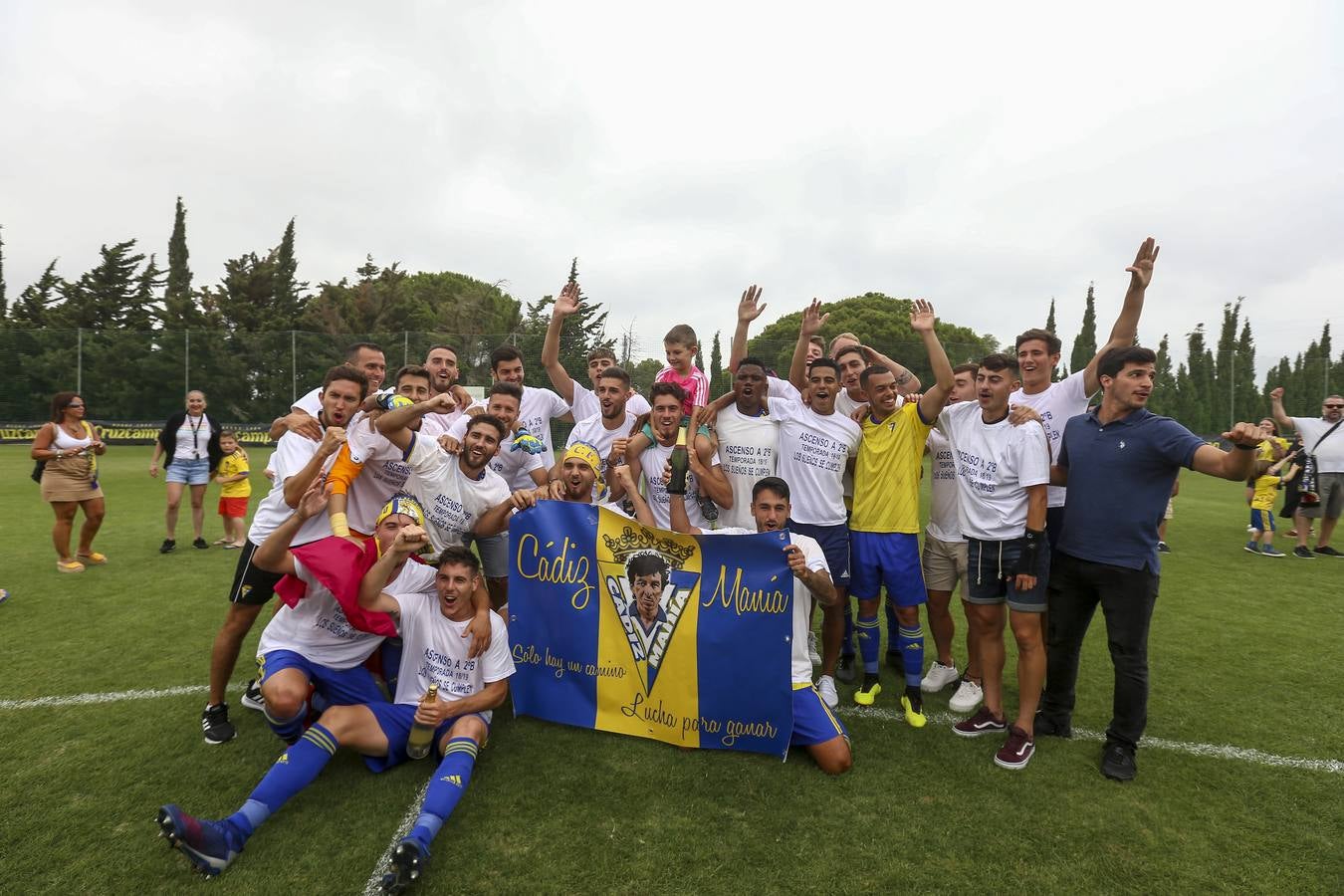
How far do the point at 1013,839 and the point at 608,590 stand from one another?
2.31m

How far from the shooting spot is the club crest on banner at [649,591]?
3738 millimetres

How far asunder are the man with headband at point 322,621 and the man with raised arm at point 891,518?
2438 mm

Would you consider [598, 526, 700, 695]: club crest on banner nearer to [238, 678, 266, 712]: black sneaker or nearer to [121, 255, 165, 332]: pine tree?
[238, 678, 266, 712]: black sneaker

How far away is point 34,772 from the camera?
326 centimetres

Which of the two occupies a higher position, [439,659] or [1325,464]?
[1325,464]

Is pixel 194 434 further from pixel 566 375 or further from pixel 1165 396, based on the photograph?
Answer: pixel 1165 396

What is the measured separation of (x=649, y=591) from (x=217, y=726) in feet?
8.32

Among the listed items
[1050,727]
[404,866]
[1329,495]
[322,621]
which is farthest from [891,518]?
[1329,495]

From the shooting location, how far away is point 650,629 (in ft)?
12.3

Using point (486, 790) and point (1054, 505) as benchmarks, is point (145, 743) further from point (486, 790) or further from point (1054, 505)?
point (1054, 505)

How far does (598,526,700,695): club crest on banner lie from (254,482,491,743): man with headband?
81 cm

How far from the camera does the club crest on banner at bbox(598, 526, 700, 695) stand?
3.74m

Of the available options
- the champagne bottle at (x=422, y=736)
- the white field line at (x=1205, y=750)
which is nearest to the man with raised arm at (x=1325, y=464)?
the white field line at (x=1205, y=750)

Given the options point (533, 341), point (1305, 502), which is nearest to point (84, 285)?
point (533, 341)
